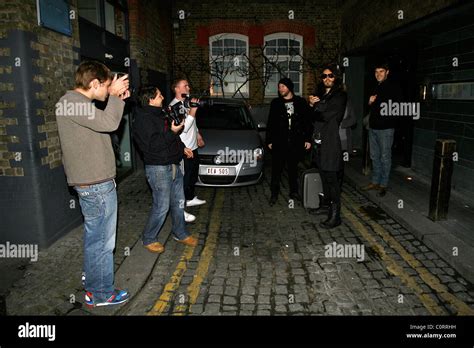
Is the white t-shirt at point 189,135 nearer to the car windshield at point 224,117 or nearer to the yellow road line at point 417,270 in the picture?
A: the car windshield at point 224,117

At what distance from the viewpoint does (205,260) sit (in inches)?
173

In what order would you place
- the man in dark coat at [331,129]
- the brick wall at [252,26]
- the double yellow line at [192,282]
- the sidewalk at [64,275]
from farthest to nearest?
1. the brick wall at [252,26]
2. the man in dark coat at [331,129]
3. the double yellow line at [192,282]
4. the sidewalk at [64,275]

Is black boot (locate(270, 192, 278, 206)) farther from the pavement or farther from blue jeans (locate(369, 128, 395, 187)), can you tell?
blue jeans (locate(369, 128, 395, 187))

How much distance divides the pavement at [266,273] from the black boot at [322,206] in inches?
7.3

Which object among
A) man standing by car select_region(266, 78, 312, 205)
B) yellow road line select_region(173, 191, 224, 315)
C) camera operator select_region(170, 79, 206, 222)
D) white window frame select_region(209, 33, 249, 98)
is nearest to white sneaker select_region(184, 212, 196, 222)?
camera operator select_region(170, 79, 206, 222)

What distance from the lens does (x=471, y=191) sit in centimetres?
627

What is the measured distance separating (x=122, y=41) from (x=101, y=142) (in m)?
5.77

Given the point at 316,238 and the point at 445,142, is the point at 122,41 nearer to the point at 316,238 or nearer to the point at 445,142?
the point at 316,238

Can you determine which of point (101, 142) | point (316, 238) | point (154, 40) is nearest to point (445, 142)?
point (316, 238)

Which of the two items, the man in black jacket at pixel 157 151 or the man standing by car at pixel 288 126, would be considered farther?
the man standing by car at pixel 288 126

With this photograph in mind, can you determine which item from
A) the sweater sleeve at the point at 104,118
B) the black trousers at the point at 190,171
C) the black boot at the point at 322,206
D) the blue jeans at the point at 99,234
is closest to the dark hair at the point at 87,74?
the sweater sleeve at the point at 104,118

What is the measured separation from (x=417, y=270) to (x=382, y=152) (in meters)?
2.87

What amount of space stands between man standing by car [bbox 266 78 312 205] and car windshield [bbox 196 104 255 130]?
1549 mm

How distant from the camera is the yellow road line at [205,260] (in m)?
3.46
